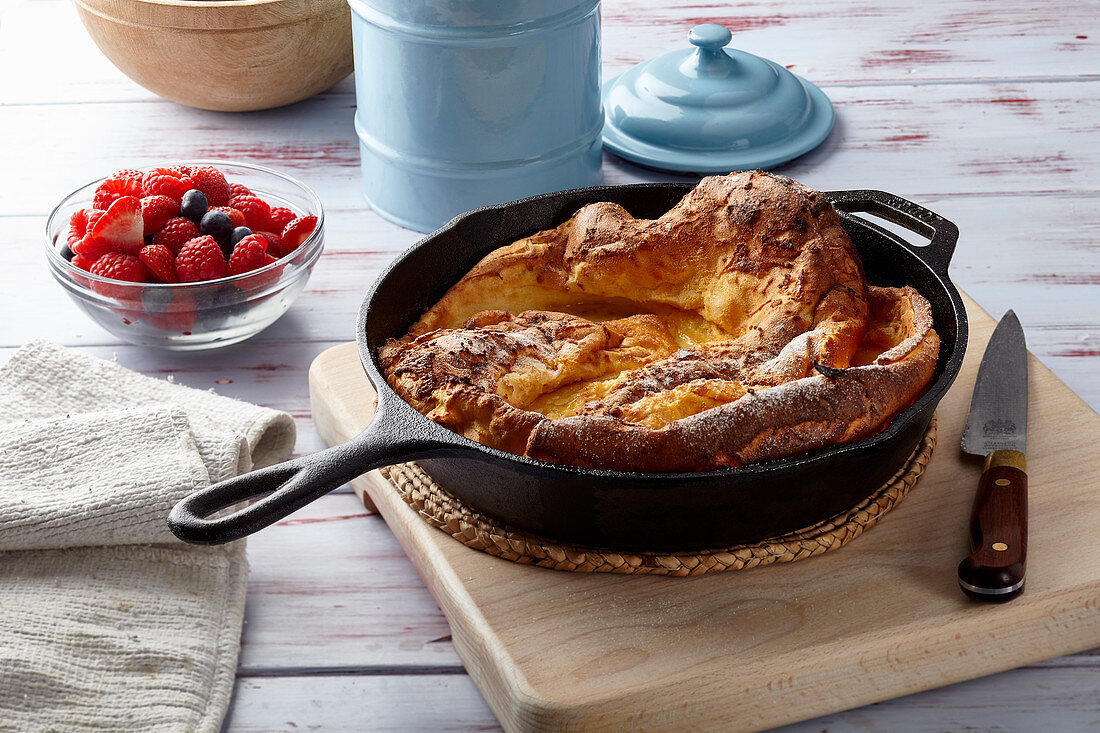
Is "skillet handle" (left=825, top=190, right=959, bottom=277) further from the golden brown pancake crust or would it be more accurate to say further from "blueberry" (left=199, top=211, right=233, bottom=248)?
"blueberry" (left=199, top=211, right=233, bottom=248)

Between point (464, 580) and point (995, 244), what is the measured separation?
4.23 ft

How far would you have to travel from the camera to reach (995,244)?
6.80 feet

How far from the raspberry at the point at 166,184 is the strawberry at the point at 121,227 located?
7 cm

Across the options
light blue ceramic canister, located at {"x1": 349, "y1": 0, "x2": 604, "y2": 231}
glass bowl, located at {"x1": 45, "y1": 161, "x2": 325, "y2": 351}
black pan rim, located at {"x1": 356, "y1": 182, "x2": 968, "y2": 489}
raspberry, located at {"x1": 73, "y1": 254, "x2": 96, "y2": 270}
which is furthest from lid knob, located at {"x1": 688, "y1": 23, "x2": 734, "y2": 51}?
raspberry, located at {"x1": 73, "y1": 254, "x2": 96, "y2": 270}

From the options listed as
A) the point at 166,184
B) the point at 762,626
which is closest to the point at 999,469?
the point at 762,626

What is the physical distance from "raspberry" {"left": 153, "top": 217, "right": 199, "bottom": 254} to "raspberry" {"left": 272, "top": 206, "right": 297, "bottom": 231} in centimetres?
16

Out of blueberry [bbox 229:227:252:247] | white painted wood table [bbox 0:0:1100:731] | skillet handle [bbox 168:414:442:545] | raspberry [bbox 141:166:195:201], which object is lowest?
white painted wood table [bbox 0:0:1100:731]

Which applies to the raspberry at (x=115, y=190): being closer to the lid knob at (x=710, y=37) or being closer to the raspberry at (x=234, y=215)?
the raspberry at (x=234, y=215)

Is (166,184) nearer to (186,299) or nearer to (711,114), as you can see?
(186,299)

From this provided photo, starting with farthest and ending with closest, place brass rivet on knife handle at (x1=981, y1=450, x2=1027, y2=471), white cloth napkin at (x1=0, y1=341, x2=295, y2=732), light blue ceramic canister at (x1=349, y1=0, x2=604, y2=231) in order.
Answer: light blue ceramic canister at (x1=349, y1=0, x2=604, y2=231) < brass rivet on knife handle at (x1=981, y1=450, x2=1027, y2=471) < white cloth napkin at (x1=0, y1=341, x2=295, y2=732)

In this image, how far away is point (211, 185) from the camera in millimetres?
1805

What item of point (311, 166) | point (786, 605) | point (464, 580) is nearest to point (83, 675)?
point (464, 580)

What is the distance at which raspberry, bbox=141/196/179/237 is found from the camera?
1721 mm

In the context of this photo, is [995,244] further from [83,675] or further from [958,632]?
[83,675]
